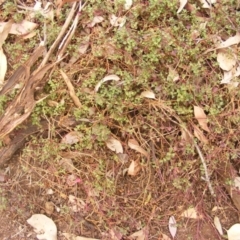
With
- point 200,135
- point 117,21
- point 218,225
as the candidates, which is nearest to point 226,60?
point 200,135

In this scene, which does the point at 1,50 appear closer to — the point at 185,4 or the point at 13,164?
the point at 13,164

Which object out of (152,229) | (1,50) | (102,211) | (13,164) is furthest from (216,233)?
(1,50)

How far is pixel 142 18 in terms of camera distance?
8.26ft

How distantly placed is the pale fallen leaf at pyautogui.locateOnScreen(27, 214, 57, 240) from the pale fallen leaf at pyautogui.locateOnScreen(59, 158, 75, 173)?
0.28 meters

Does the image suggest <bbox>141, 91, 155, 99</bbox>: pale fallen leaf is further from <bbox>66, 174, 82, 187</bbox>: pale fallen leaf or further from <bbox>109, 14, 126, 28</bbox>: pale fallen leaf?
<bbox>66, 174, 82, 187</bbox>: pale fallen leaf

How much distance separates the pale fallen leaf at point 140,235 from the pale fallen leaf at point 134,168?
11.2 inches

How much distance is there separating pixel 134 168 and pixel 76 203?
0.35m

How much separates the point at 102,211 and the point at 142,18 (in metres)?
1.01

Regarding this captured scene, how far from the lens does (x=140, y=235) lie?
8.03ft

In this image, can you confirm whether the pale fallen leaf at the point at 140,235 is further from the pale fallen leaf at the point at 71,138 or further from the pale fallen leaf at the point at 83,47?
the pale fallen leaf at the point at 83,47

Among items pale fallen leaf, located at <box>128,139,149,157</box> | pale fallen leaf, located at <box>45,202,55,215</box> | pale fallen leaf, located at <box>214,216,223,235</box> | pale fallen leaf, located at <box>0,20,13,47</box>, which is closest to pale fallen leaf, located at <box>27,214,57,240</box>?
pale fallen leaf, located at <box>45,202,55,215</box>

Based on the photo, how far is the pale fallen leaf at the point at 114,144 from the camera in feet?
8.05

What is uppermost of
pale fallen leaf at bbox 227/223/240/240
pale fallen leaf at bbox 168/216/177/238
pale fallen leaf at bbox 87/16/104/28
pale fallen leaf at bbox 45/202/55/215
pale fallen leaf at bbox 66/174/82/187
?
A: pale fallen leaf at bbox 87/16/104/28

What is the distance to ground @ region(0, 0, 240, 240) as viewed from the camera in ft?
7.96
